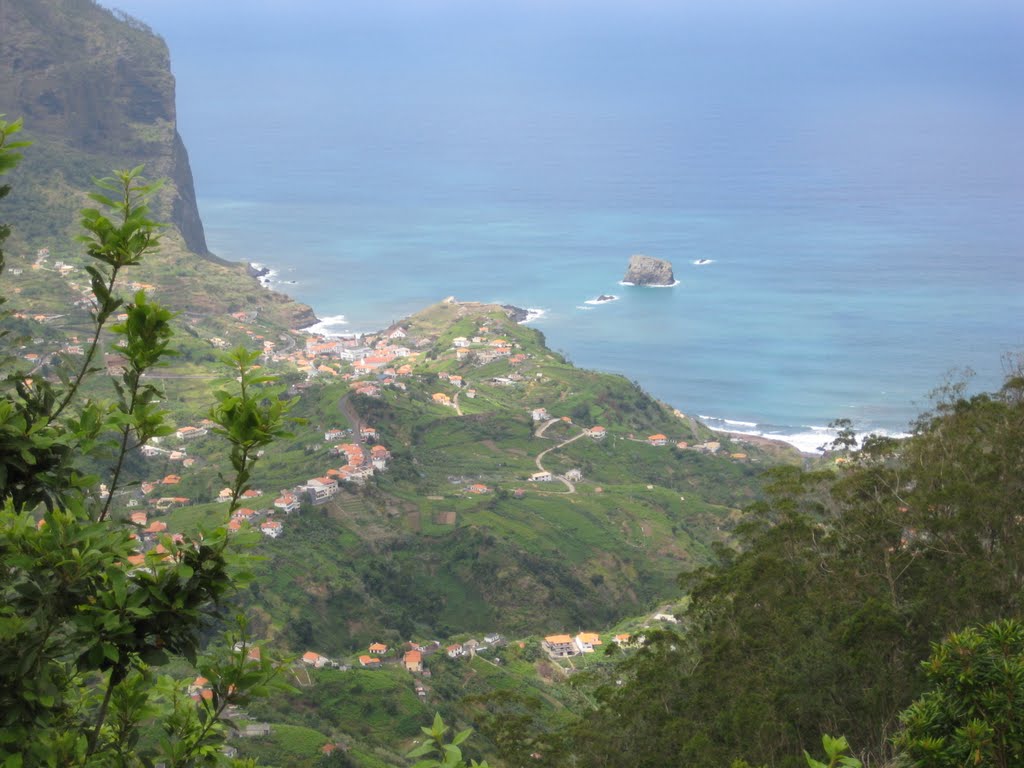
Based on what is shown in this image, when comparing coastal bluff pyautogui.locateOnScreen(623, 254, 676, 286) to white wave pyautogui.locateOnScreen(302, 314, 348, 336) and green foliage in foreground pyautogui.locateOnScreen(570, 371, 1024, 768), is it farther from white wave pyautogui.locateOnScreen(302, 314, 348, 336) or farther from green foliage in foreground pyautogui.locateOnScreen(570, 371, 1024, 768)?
green foliage in foreground pyautogui.locateOnScreen(570, 371, 1024, 768)

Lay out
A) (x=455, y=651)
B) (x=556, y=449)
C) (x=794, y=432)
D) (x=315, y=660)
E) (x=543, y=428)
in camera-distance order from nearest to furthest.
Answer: (x=315, y=660), (x=455, y=651), (x=556, y=449), (x=543, y=428), (x=794, y=432)

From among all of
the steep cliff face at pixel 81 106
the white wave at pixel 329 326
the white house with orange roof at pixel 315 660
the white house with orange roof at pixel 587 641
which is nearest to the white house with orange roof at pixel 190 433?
the white house with orange roof at pixel 315 660

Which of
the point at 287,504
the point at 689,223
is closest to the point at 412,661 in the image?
the point at 287,504

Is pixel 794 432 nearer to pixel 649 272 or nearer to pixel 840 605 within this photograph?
pixel 649 272

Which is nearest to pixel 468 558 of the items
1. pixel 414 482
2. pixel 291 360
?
pixel 414 482

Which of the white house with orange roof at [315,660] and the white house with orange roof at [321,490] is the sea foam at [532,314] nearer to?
the white house with orange roof at [321,490]
